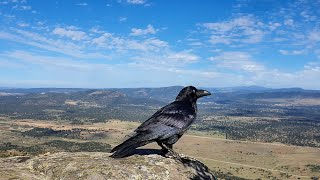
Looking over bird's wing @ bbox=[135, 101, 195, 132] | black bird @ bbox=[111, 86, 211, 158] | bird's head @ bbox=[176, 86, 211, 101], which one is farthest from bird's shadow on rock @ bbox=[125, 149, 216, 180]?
bird's head @ bbox=[176, 86, 211, 101]

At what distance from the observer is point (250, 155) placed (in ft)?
571

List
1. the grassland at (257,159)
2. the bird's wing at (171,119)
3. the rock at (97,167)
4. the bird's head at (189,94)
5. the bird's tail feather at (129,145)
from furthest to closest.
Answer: the grassland at (257,159)
the bird's head at (189,94)
the bird's wing at (171,119)
the bird's tail feather at (129,145)
the rock at (97,167)

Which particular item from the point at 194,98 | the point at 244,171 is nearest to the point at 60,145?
the point at 244,171

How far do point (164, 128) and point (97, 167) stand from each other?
10.1 ft

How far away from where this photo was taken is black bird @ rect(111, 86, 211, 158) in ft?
44.8

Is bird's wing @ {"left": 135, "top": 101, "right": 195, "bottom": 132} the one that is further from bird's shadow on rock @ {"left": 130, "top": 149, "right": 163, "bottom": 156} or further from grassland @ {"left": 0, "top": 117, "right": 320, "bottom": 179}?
grassland @ {"left": 0, "top": 117, "right": 320, "bottom": 179}

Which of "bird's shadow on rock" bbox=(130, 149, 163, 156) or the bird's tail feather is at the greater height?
the bird's tail feather

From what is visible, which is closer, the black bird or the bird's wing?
the black bird

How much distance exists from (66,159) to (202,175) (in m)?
5.42

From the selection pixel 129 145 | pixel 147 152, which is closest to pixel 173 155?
pixel 147 152

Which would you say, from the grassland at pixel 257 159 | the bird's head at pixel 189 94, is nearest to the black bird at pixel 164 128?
the bird's head at pixel 189 94

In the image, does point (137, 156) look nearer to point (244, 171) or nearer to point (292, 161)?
point (244, 171)

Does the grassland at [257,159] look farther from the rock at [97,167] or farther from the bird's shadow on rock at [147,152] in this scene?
the rock at [97,167]

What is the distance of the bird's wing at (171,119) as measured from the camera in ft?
46.0
